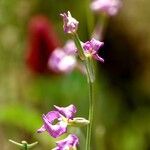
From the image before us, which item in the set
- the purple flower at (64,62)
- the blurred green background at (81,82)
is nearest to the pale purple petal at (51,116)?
the purple flower at (64,62)

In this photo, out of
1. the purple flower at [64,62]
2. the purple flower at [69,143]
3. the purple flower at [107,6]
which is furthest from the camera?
the purple flower at [64,62]

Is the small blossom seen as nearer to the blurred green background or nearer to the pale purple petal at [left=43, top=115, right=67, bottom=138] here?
the pale purple petal at [left=43, top=115, right=67, bottom=138]

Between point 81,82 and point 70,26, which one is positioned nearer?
point 70,26

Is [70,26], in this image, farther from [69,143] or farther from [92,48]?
[69,143]

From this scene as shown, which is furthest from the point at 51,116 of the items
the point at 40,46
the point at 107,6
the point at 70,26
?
the point at 40,46

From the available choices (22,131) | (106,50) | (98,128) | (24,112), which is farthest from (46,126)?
(106,50)

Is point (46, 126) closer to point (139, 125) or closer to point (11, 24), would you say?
point (139, 125)

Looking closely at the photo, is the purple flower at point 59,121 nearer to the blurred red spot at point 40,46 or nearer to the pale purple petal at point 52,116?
the pale purple petal at point 52,116
